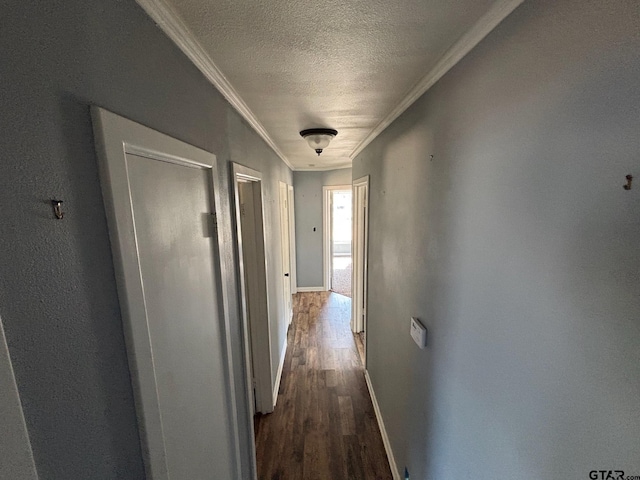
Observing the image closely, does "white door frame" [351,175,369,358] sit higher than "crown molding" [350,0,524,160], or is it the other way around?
"crown molding" [350,0,524,160]

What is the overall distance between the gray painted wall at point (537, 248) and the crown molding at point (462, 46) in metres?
0.03

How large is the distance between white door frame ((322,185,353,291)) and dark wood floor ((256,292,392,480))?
1.88m

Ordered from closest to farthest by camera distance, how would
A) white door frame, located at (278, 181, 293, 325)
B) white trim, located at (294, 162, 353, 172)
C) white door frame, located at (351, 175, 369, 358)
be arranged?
white door frame, located at (351, 175, 369, 358)
white door frame, located at (278, 181, 293, 325)
white trim, located at (294, 162, 353, 172)

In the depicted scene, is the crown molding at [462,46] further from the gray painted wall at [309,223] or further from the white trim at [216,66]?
the gray painted wall at [309,223]

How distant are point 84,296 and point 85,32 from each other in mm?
509

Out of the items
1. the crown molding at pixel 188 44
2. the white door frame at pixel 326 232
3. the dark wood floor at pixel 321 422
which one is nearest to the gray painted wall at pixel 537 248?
the crown molding at pixel 188 44

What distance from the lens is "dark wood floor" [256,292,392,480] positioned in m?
2.10

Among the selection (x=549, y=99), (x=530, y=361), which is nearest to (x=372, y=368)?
(x=530, y=361)

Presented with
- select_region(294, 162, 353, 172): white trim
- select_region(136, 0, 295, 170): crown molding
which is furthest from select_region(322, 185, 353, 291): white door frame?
select_region(136, 0, 295, 170): crown molding

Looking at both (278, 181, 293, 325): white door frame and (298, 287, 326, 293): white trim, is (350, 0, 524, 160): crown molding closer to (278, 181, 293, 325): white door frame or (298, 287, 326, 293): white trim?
(278, 181, 293, 325): white door frame

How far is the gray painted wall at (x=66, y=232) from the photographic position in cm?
41

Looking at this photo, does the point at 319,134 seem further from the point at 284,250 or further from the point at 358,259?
the point at 284,250

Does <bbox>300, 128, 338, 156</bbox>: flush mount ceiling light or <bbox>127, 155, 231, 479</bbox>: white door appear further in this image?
<bbox>300, 128, 338, 156</bbox>: flush mount ceiling light

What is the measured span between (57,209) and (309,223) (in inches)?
202
